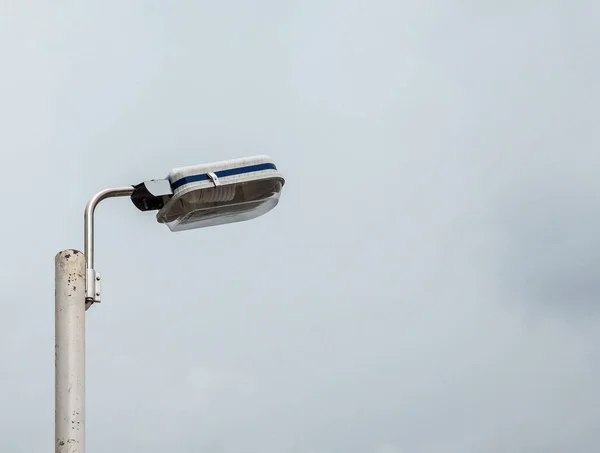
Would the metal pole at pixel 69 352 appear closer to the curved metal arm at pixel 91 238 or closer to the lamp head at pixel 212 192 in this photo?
the curved metal arm at pixel 91 238

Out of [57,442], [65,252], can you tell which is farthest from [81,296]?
[57,442]

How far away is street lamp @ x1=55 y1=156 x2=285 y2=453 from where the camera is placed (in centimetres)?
1020

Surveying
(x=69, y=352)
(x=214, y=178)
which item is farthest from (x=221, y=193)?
(x=69, y=352)

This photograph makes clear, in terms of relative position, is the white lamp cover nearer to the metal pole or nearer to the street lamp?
the street lamp

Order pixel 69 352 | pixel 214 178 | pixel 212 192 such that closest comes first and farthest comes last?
pixel 69 352, pixel 214 178, pixel 212 192

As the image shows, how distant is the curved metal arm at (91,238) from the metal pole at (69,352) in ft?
0.27

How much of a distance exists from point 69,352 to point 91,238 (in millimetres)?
881

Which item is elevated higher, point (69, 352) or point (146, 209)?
point (146, 209)

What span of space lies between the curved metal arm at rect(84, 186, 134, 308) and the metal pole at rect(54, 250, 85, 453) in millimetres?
81

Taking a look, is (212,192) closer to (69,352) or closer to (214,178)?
(214,178)

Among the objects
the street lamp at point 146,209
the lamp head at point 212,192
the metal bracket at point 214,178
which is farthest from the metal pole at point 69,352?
the metal bracket at point 214,178

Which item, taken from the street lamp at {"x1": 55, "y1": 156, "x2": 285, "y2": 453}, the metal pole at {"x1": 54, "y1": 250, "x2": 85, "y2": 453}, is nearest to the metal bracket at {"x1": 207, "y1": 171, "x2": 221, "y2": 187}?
the street lamp at {"x1": 55, "y1": 156, "x2": 285, "y2": 453}

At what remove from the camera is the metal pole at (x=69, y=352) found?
33.2 feet

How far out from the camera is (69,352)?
10305 millimetres
